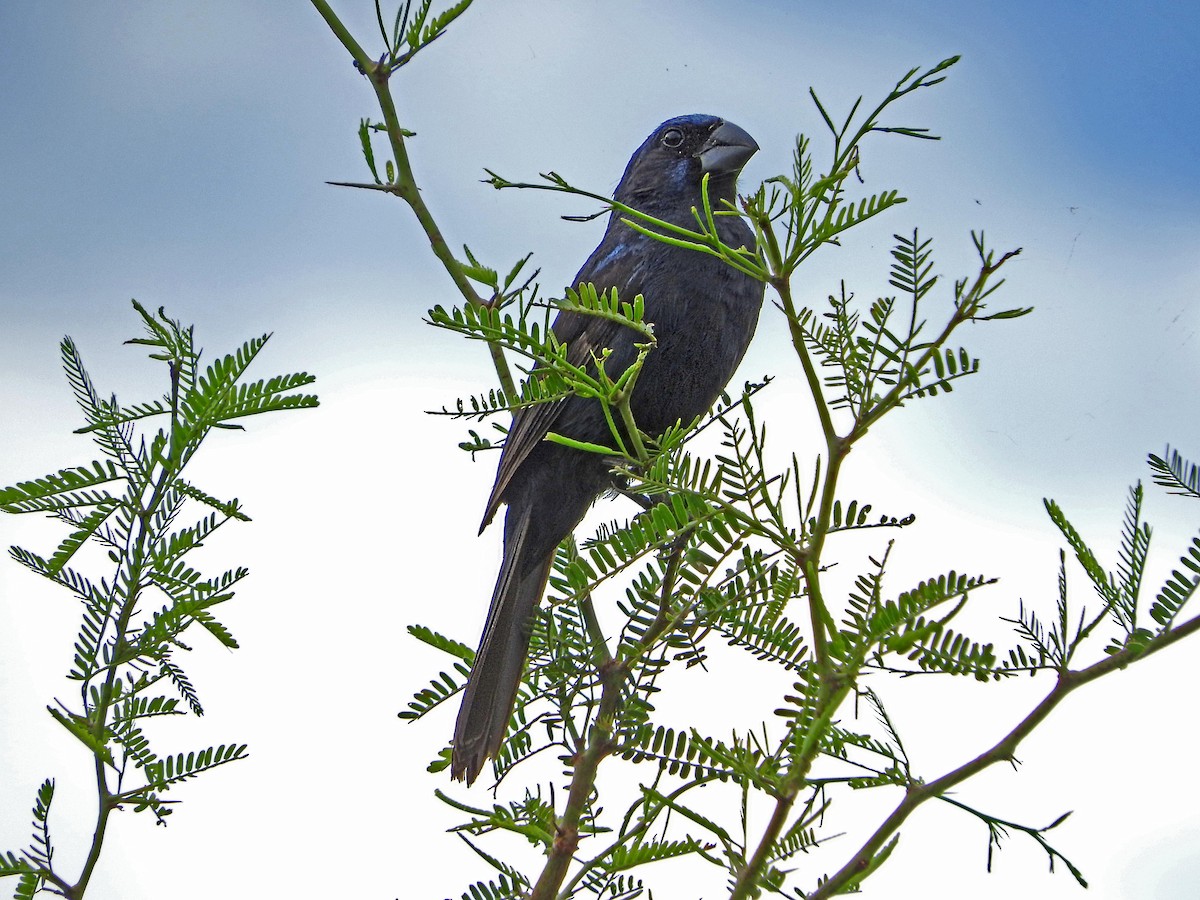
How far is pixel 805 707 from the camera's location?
90 cm

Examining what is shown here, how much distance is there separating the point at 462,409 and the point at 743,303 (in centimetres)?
91

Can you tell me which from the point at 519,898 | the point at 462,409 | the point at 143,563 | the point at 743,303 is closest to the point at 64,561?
the point at 143,563

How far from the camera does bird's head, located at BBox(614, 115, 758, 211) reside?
2221 millimetres

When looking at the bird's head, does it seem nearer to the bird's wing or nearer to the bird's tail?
the bird's wing

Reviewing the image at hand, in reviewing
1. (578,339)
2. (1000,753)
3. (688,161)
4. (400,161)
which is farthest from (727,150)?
(1000,753)

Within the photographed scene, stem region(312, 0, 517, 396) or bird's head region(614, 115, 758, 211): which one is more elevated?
bird's head region(614, 115, 758, 211)

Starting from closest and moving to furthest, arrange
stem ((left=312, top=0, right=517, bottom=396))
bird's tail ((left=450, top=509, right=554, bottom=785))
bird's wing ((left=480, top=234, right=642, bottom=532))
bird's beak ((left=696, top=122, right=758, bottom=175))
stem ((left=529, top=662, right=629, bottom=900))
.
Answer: stem ((left=529, top=662, right=629, bottom=900)) < stem ((left=312, top=0, right=517, bottom=396)) < bird's tail ((left=450, top=509, right=554, bottom=785)) < bird's wing ((left=480, top=234, right=642, bottom=532)) < bird's beak ((left=696, top=122, right=758, bottom=175))

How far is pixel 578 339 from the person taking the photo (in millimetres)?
2141

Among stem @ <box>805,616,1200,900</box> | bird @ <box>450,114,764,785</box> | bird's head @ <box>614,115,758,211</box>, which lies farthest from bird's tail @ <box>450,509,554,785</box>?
bird's head @ <box>614,115,758,211</box>

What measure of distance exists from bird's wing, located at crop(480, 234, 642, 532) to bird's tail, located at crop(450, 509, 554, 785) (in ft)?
0.40

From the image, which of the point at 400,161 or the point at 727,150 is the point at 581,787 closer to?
the point at 400,161

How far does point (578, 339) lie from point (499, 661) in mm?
604

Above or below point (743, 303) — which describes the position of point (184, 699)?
below

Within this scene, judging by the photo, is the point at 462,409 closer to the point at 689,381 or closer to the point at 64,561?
the point at 64,561
